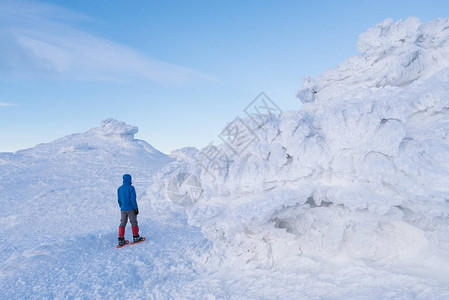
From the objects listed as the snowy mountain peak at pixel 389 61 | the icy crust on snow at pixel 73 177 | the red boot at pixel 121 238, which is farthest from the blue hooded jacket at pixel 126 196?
the snowy mountain peak at pixel 389 61

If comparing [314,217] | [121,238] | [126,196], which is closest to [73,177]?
[126,196]

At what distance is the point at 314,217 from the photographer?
17.8 ft

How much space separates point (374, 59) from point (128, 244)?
7449 mm

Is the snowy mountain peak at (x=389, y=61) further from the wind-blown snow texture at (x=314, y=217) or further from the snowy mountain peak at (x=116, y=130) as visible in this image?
the snowy mountain peak at (x=116, y=130)

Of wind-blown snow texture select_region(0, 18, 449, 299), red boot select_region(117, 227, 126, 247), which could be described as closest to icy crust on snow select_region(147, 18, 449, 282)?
wind-blown snow texture select_region(0, 18, 449, 299)

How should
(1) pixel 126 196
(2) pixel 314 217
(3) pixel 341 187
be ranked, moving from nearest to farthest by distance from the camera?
(3) pixel 341 187 → (2) pixel 314 217 → (1) pixel 126 196

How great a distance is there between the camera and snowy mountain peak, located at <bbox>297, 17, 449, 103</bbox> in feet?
21.1

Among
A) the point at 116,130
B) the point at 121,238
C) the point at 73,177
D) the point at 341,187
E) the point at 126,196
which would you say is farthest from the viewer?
the point at 116,130

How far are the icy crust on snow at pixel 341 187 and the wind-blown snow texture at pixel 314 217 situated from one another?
0.06 feet

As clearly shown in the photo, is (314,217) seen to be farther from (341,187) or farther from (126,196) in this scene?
(126,196)

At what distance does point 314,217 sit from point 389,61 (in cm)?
433

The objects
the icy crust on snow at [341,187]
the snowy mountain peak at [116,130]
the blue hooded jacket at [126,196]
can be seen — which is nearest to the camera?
the icy crust on snow at [341,187]

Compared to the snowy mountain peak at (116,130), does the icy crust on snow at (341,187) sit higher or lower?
lower

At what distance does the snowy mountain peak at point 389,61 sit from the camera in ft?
21.1
